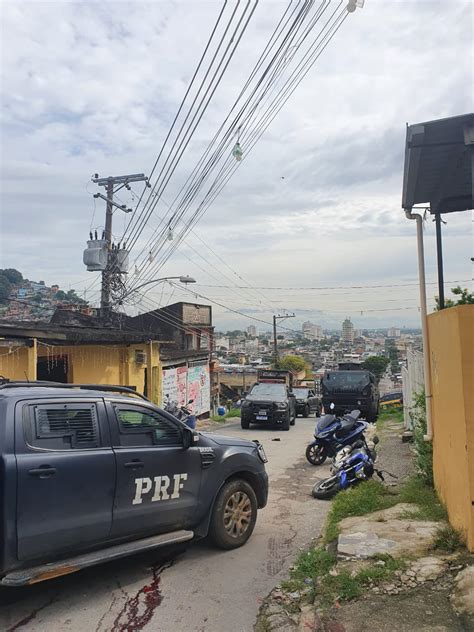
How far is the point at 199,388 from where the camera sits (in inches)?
1089

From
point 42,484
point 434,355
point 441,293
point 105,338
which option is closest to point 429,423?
point 434,355

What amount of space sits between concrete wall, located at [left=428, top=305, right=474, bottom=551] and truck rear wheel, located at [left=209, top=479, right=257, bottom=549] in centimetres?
211

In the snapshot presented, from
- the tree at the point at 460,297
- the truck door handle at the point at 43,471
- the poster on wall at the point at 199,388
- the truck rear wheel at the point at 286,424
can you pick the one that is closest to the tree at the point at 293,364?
the poster on wall at the point at 199,388

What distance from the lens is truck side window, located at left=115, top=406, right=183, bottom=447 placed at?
511cm

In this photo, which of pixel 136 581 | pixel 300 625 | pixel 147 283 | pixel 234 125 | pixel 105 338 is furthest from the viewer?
pixel 147 283

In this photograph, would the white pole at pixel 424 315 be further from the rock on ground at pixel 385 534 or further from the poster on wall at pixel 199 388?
the poster on wall at pixel 199 388

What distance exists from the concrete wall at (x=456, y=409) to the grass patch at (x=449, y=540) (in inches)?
3.1

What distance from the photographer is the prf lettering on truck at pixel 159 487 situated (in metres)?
4.97

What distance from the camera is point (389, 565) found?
4441mm

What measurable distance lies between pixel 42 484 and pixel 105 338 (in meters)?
11.0

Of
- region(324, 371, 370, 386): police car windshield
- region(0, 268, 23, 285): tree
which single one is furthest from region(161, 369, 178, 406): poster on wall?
region(0, 268, 23, 285): tree

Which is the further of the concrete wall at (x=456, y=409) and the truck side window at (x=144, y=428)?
the truck side window at (x=144, y=428)

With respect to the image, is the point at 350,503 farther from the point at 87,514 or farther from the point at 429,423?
the point at 87,514

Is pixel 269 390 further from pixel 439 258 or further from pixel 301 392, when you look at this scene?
pixel 439 258
